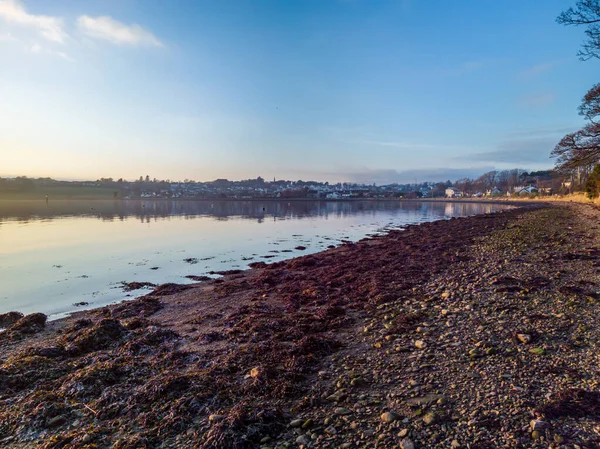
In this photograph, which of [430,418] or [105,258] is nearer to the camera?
[430,418]

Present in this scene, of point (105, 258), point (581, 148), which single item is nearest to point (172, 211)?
point (105, 258)

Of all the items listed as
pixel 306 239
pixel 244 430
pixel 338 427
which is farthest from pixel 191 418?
pixel 306 239

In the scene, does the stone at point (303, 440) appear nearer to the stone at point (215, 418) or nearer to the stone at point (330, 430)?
the stone at point (330, 430)

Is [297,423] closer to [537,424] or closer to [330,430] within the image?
[330,430]

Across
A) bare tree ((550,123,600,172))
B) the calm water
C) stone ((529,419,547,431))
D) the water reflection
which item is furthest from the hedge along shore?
the water reflection

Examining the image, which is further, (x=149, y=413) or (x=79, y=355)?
(x=79, y=355)

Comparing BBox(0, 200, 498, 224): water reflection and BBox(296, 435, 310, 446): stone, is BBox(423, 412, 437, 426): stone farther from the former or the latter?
BBox(0, 200, 498, 224): water reflection

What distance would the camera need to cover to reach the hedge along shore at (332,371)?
3658 millimetres

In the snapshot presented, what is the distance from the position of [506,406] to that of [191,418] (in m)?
3.77

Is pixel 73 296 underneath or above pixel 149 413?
underneath

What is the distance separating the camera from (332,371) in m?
5.11

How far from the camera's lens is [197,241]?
27094 millimetres

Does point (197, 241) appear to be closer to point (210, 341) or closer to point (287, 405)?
point (210, 341)

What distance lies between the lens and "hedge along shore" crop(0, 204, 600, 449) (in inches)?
144
